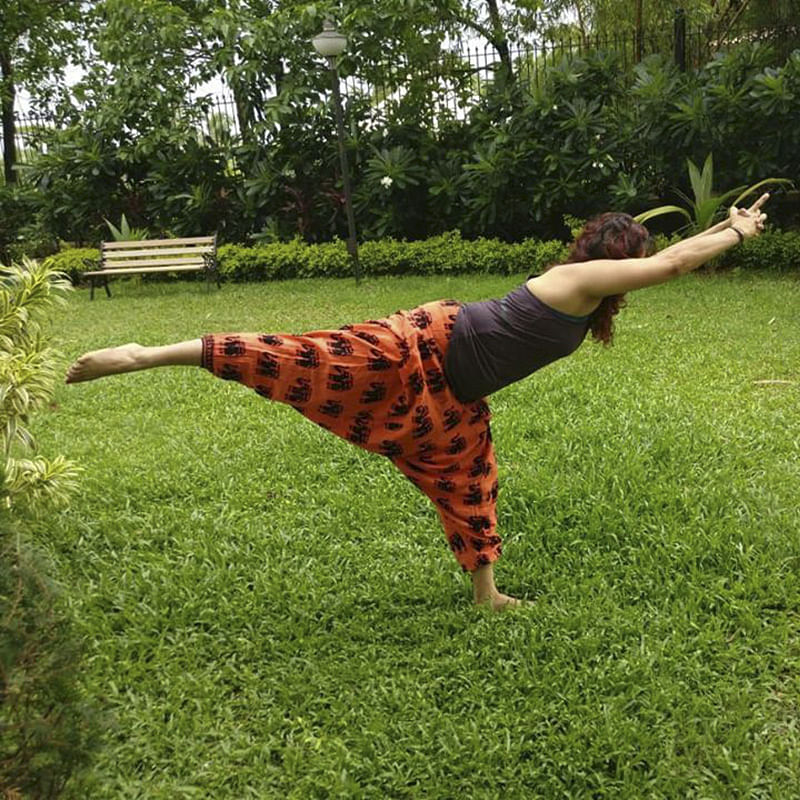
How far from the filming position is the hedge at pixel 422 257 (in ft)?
29.4

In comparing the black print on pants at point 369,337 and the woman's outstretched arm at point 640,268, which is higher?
the woman's outstretched arm at point 640,268

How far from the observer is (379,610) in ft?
9.72

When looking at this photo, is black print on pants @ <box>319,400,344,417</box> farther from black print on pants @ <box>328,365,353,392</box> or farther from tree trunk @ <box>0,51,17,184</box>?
tree trunk @ <box>0,51,17,184</box>

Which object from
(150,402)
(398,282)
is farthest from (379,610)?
(398,282)

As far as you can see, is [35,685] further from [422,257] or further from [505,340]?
[422,257]

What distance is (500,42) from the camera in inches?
447

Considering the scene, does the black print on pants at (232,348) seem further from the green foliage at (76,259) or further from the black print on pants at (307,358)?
the green foliage at (76,259)

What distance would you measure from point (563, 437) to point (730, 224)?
6.02 feet

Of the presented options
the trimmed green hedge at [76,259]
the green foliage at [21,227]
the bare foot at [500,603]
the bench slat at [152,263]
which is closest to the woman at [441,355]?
the bare foot at [500,603]

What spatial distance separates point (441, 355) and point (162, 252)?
899 centimetres

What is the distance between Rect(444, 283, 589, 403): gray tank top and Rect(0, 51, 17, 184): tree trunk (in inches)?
559

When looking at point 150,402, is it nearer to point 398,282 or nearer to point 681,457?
point 681,457

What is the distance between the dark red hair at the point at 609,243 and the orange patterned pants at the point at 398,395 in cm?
45

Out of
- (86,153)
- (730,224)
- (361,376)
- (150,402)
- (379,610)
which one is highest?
(86,153)
